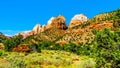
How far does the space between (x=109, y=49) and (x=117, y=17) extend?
5091 centimetres

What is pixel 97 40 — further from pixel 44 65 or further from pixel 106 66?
pixel 44 65

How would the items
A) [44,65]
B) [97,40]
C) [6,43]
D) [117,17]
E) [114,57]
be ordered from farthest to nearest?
[6,43] → [117,17] → [44,65] → [97,40] → [114,57]

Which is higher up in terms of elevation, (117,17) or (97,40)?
(117,17)

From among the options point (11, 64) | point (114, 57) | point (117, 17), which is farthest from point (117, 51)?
point (117, 17)

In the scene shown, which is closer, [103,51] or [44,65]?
[103,51]

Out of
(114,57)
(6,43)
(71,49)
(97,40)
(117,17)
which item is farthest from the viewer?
(6,43)

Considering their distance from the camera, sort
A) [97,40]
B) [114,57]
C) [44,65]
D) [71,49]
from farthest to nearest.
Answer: [71,49], [44,65], [97,40], [114,57]

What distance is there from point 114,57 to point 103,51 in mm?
2254

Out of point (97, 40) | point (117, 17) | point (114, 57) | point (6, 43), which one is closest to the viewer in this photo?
point (114, 57)

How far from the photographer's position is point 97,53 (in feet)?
163

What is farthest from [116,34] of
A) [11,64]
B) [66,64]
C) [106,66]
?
[66,64]

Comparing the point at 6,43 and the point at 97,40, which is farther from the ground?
the point at 6,43

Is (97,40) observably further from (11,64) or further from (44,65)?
(44,65)

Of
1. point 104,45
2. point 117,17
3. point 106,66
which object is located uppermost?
point 117,17
